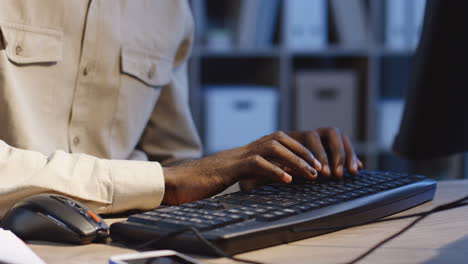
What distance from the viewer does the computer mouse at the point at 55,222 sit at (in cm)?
61

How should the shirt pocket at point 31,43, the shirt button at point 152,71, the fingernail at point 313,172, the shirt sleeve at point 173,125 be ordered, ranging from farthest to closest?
the shirt sleeve at point 173,125 < the shirt button at point 152,71 < the shirt pocket at point 31,43 < the fingernail at point 313,172

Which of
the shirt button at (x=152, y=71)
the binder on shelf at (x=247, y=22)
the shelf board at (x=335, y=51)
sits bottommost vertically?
the shirt button at (x=152, y=71)

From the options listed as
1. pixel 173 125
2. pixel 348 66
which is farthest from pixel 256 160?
pixel 348 66

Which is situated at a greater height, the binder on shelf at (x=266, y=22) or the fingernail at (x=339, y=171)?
the binder on shelf at (x=266, y=22)

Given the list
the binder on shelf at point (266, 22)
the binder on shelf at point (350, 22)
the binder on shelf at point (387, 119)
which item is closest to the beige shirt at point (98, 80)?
the binder on shelf at point (266, 22)

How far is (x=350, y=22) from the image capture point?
8.61 ft

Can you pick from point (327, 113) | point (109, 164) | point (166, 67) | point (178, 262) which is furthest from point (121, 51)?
point (327, 113)

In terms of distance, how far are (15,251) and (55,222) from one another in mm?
68

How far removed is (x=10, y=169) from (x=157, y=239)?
283mm

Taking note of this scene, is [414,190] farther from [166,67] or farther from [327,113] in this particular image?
[327,113]

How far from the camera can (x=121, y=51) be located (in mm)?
1216

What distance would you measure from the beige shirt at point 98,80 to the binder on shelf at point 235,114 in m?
1.09

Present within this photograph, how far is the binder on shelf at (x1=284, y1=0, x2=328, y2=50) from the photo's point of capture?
8.43 feet

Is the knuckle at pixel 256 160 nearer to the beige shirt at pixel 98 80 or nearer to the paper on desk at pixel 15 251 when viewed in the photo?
the beige shirt at pixel 98 80
